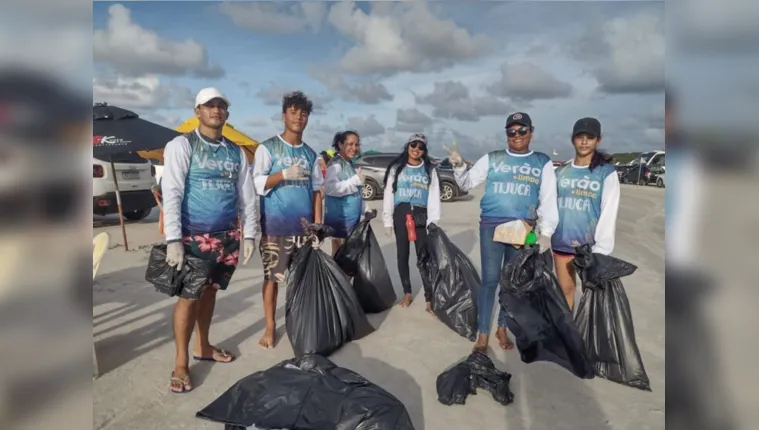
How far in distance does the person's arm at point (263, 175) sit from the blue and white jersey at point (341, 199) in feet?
3.48

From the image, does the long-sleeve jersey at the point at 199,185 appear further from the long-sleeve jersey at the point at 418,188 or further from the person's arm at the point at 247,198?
the long-sleeve jersey at the point at 418,188

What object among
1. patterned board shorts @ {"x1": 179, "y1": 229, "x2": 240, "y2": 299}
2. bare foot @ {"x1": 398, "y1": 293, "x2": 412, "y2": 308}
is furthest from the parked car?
patterned board shorts @ {"x1": 179, "y1": 229, "x2": 240, "y2": 299}

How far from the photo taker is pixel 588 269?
254 cm

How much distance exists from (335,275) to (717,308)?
2.37 m

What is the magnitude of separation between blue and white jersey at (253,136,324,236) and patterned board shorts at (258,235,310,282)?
0.14 feet

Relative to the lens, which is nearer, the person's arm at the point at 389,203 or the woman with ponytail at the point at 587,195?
the woman with ponytail at the point at 587,195

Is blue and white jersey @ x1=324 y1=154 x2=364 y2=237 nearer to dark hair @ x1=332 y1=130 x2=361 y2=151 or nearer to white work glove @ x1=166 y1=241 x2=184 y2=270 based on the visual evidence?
dark hair @ x1=332 y1=130 x2=361 y2=151

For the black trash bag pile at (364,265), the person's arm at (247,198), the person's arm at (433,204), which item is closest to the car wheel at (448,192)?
the person's arm at (433,204)

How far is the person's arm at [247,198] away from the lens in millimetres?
2773

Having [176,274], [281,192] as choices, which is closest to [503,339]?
[281,192]

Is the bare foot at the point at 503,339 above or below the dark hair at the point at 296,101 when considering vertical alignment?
below

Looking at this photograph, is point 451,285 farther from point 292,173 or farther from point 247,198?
point 247,198

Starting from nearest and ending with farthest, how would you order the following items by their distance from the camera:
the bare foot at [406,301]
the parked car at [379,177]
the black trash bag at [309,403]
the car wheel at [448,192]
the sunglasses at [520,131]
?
1. the black trash bag at [309,403]
2. the sunglasses at [520,131]
3. the bare foot at [406,301]
4. the parked car at [379,177]
5. the car wheel at [448,192]

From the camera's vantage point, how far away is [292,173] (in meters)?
2.95
